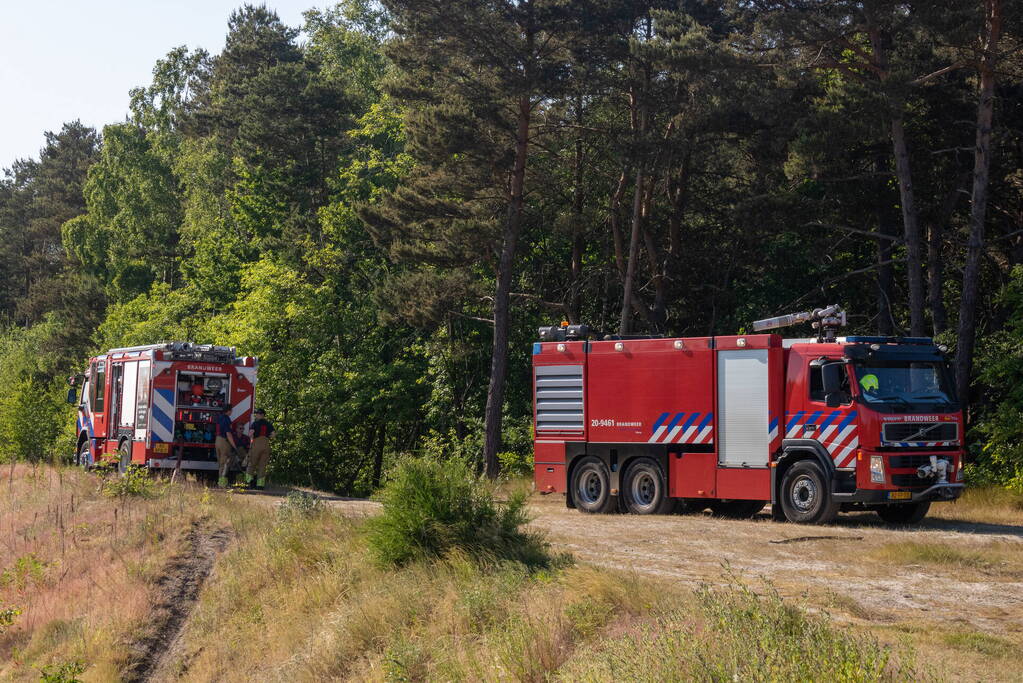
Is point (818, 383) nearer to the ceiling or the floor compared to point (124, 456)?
nearer to the ceiling

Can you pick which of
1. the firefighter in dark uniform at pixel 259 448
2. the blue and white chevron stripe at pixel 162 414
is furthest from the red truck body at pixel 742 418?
the blue and white chevron stripe at pixel 162 414

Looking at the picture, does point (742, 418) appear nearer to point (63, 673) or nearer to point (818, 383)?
point (818, 383)

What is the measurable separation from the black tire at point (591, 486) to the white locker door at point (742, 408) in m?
2.55

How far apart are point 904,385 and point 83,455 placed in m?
21.2

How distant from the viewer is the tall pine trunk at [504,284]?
31.6 meters

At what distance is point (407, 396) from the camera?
43.4 metres

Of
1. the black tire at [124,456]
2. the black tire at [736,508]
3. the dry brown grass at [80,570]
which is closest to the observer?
the dry brown grass at [80,570]

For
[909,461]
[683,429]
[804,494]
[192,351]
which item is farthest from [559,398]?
[192,351]

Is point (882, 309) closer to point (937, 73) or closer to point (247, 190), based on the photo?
point (937, 73)

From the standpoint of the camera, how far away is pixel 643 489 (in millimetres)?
20625

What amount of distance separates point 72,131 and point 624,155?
7651 cm

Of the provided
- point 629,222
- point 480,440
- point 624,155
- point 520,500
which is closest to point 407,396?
point 480,440

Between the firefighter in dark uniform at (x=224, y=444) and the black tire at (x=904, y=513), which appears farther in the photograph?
the firefighter in dark uniform at (x=224, y=444)

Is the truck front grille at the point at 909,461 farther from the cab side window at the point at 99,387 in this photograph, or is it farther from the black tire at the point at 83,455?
the black tire at the point at 83,455
